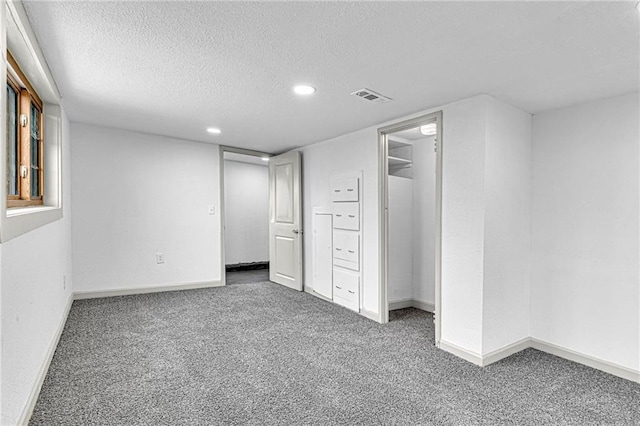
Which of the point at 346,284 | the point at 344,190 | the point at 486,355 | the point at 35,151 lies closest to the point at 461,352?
the point at 486,355

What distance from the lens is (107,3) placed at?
5.28 ft

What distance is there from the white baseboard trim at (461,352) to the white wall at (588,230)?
0.82 m

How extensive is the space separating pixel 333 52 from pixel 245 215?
5435 millimetres

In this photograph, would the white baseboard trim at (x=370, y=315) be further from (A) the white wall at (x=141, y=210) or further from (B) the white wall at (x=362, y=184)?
(A) the white wall at (x=141, y=210)

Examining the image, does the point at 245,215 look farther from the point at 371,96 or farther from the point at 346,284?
the point at 371,96

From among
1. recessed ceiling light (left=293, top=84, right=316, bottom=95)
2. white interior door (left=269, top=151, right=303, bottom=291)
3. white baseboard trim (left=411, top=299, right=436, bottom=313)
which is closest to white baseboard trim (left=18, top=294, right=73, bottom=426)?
recessed ceiling light (left=293, top=84, right=316, bottom=95)

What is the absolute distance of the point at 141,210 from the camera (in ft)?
15.0

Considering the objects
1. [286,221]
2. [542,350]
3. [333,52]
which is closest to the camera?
[333,52]

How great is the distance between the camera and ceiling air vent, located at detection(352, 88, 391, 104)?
8.88 feet

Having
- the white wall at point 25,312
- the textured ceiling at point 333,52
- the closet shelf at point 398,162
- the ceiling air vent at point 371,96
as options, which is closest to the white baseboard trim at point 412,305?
the closet shelf at point 398,162

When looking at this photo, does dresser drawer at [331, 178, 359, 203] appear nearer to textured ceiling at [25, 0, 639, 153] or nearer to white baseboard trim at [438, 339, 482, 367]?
textured ceiling at [25, 0, 639, 153]

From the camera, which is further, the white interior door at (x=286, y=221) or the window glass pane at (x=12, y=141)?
the white interior door at (x=286, y=221)

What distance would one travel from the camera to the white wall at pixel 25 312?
1.52 meters

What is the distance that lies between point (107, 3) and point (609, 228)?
12.0 ft
